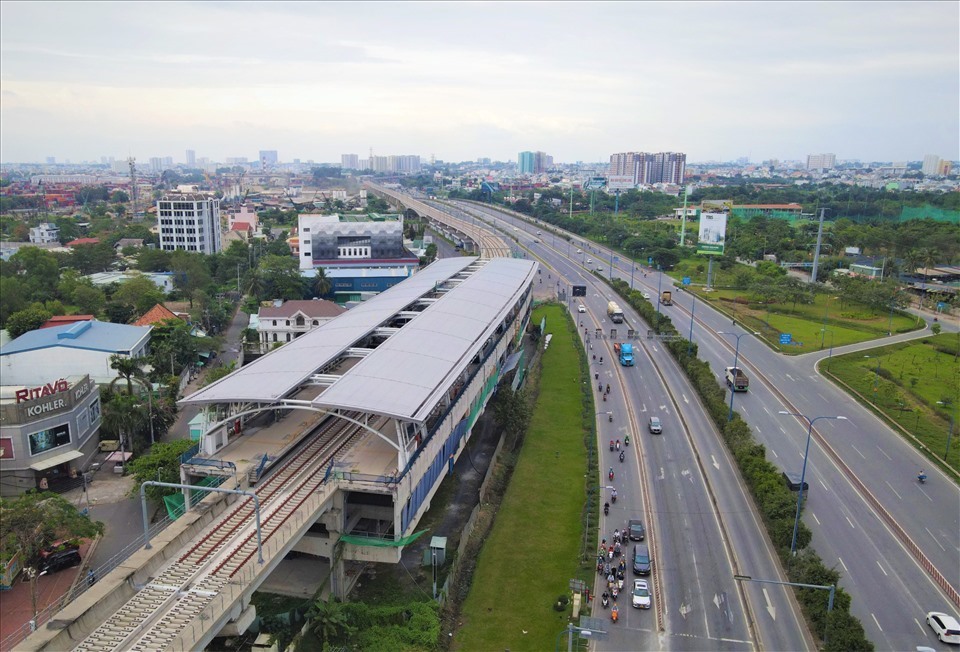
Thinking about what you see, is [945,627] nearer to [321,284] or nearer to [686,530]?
[686,530]

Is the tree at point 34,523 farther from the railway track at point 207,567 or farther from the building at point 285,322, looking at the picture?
the building at point 285,322

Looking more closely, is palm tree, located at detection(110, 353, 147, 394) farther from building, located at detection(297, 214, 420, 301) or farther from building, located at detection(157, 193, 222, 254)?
building, located at detection(157, 193, 222, 254)

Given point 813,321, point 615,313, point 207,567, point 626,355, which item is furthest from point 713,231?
point 207,567

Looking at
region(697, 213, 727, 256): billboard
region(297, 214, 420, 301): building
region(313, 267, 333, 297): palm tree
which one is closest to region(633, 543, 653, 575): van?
region(313, 267, 333, 297): palm tree

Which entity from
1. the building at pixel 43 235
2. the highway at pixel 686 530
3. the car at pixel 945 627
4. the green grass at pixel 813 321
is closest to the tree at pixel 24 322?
the highway at pixel 686 530

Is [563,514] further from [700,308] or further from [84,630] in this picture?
[700,308]

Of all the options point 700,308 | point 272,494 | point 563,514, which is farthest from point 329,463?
point 700,308
